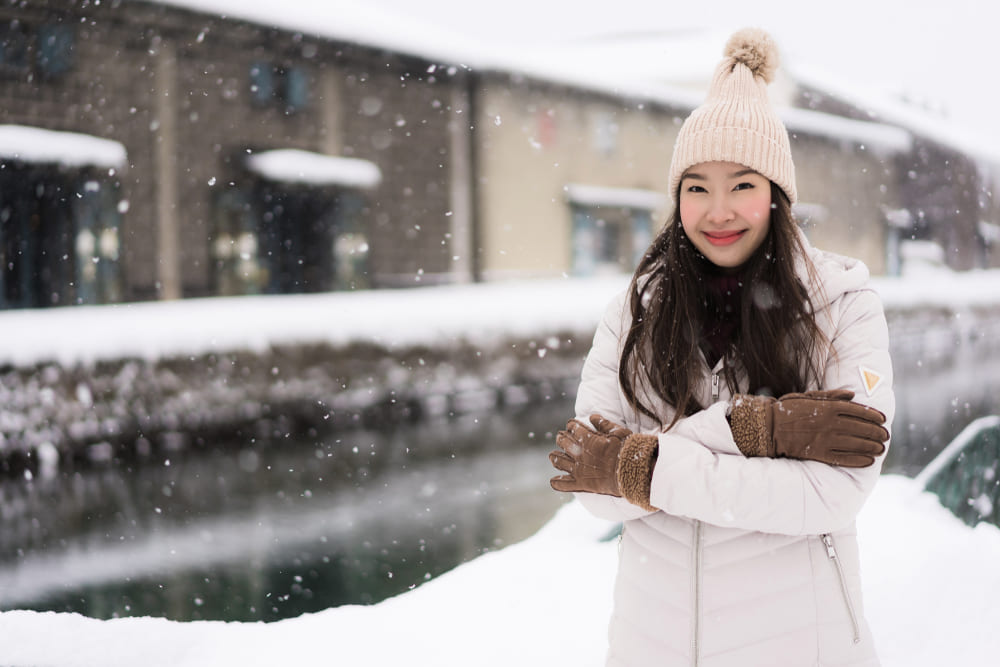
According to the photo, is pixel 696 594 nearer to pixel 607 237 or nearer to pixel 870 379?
pixel 870 379

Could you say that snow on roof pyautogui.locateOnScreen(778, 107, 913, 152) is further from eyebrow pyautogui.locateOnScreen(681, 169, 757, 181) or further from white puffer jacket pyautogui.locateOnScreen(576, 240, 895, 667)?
white puffer jacket pyautogui.locateOnScreen(576, 240, 895, 667)

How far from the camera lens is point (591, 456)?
1.41m

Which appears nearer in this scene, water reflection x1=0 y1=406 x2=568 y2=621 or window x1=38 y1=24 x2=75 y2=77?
water reflection x1=0 y1=406 x2=568 y2=621

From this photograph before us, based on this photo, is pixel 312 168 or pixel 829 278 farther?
pixel 312 168

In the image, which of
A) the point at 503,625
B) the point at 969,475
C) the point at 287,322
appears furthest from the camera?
the point at 287,322

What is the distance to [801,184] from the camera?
728 inches

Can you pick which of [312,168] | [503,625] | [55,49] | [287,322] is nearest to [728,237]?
[503,625]

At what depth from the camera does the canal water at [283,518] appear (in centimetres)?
468

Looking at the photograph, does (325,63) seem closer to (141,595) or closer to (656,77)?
(656,77)

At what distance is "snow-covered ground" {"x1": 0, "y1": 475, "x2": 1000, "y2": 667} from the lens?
2.61 metres

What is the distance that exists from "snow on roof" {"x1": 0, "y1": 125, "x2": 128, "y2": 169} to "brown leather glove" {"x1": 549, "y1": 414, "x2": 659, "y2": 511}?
1252 cm

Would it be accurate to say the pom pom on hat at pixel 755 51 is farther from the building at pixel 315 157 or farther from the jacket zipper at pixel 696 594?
the building at pixel 315 157

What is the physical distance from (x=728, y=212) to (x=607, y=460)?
52 centimetres

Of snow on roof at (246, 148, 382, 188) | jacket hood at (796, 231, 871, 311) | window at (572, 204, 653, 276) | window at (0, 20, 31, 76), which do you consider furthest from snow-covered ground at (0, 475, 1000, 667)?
window at (572, 204, 653, 276)
